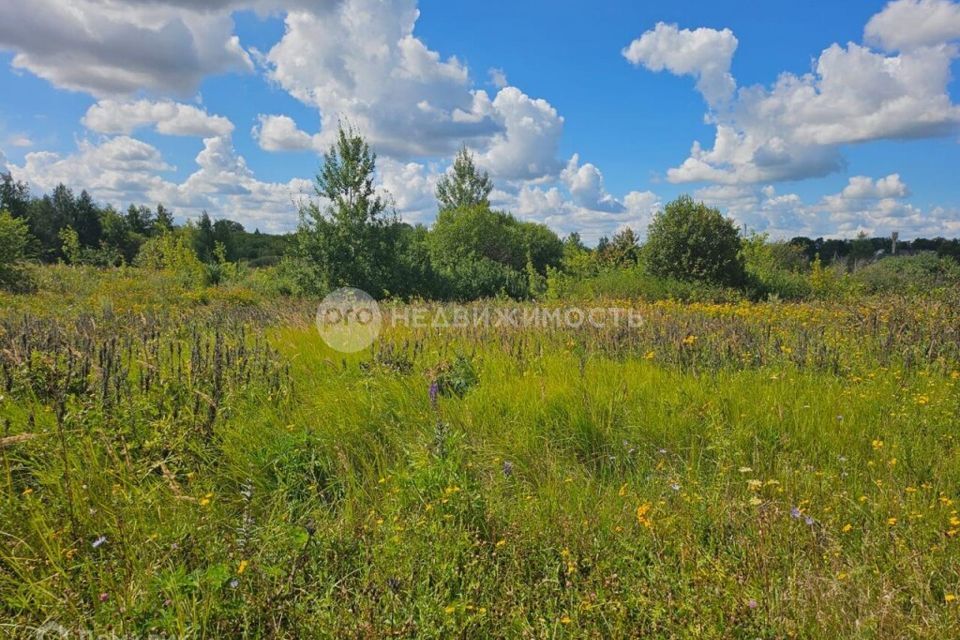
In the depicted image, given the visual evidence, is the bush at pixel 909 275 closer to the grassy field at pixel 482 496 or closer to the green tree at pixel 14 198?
the grassy field at pixel 482 496

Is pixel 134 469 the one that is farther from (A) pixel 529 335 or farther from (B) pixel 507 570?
(A) pixel 529 335

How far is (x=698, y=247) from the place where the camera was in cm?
1480

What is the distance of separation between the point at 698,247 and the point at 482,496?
1450 centimetres

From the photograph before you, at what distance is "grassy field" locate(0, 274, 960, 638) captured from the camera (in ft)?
5.50

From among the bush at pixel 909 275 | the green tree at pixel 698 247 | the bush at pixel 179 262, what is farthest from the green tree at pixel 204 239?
the bush at pixel 909 275

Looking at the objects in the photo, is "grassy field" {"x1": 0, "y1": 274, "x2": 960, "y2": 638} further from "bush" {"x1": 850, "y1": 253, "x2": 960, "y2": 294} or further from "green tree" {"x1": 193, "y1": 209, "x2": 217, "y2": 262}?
"green tree" {"x1": 193, "y1": 209, "x2": 217, "y2": 262}

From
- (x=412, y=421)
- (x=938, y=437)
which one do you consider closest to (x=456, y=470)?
(x=412, y=421)

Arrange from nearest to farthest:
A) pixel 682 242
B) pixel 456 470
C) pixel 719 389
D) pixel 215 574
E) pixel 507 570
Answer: pixel 215 574, pixel 507 570, pixel 456 470, pixel 719 389, pixel 682 242

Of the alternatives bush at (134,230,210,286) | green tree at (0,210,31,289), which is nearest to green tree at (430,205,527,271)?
→ bush at (134,230,210,286)

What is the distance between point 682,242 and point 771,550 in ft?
47.1

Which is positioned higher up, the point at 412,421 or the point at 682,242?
the point at 682,242

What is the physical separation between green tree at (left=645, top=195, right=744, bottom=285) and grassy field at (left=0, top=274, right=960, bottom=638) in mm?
10913

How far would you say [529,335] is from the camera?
5605 mm

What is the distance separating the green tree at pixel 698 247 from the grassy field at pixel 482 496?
35.8 feet
